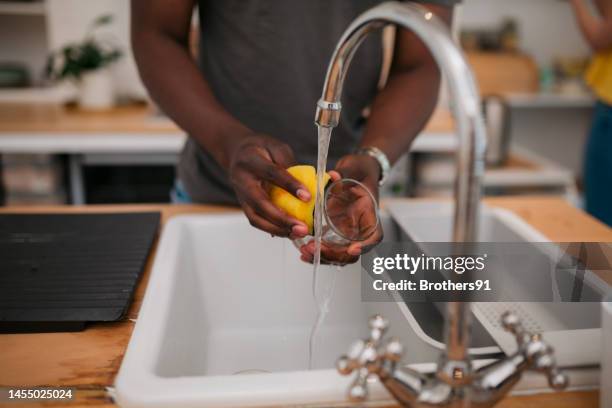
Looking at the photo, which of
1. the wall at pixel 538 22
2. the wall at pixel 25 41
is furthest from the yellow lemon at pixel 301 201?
the wall at pixel 538 22

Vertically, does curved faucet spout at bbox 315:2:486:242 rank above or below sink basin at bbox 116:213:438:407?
above

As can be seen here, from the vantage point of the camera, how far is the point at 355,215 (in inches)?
29.8

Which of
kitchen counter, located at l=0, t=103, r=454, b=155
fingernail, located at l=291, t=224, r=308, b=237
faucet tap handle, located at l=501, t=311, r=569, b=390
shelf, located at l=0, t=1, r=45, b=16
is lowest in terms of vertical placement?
kitchen counter, located at l=0, t=103, r=454, b=155

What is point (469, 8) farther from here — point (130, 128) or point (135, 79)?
point (130, 128)

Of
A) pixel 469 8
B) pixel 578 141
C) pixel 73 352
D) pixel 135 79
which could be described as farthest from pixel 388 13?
pixel 578 141

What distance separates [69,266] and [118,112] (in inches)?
73.5

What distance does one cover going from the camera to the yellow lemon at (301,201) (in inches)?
29.1

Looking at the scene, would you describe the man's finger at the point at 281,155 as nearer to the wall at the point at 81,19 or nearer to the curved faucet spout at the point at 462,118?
the curved faucet spout at the point at 462,118

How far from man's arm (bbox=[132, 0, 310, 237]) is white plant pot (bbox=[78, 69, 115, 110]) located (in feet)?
5.25

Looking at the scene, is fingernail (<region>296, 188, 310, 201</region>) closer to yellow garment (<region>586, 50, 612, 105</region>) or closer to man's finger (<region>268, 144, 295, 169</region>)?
man's finger (<region>268, 144, 295, 169</region>)

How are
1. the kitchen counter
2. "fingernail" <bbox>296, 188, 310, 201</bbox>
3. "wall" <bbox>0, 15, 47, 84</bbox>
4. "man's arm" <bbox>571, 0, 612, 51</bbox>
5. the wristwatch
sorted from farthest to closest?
"wall" <bbox>0, 15, 47, 84</bbox>, the kitchen counter, "man's arm" <bbox>571, 0, 612, 51</bbox>, the wristwatch, "fingernail" <bbox>296, 188, 310, 201</bbox>

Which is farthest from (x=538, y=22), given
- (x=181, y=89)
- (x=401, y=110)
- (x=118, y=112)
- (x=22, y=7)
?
(x=181, y=89)

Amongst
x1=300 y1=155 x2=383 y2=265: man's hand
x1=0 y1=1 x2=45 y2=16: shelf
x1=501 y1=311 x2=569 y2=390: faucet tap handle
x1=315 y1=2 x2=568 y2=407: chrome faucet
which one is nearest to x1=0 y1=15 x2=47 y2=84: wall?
x1=0 y1=1 x2=45 y2=16: shelf

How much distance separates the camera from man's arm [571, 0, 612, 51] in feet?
5.29
